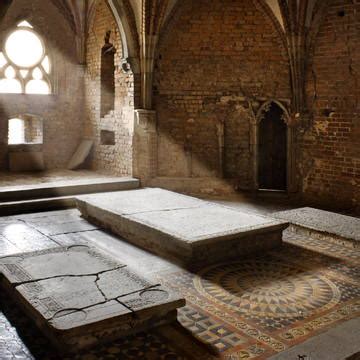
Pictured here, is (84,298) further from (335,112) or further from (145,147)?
(335,112)

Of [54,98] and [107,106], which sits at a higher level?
[54,98]

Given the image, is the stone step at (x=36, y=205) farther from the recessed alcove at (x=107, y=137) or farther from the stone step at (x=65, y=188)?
the recessed alcove at (x=107, y=137)

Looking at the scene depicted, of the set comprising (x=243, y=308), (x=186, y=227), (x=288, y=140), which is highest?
(x=288, y=140)

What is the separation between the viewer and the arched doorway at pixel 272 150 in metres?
10.7

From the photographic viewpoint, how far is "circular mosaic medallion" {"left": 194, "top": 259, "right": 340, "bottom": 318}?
4.70m

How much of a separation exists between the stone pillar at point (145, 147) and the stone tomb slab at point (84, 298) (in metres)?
5.50

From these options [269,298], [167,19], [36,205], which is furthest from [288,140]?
[269,298]

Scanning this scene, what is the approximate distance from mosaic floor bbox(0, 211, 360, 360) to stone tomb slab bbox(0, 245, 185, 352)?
0.38 ft

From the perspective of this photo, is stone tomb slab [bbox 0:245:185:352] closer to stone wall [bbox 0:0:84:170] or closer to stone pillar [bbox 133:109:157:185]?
stone pillar [bbox 133:109:157:185]

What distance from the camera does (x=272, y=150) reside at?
10.7m

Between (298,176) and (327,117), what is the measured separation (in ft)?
4.64

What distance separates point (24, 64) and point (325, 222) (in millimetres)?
8407

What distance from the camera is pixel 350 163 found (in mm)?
9242

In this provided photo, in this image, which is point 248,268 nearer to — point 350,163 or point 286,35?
point 350,163
